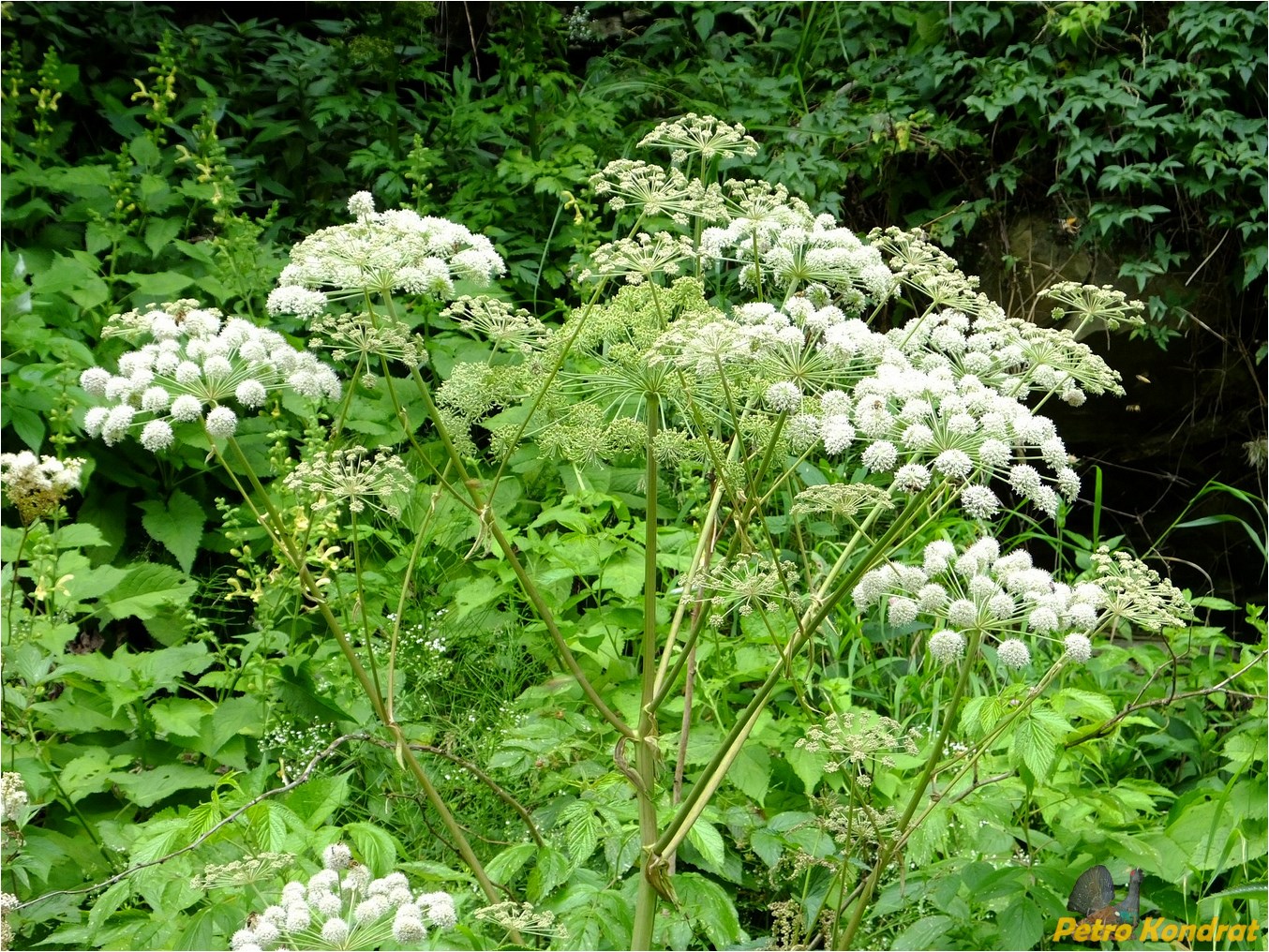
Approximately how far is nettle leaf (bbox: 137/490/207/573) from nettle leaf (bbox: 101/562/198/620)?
41 centimetres

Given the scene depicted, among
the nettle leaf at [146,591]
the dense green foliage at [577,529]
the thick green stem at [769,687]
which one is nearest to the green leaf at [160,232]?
the dense green foliage at [577,529]

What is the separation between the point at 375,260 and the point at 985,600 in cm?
97

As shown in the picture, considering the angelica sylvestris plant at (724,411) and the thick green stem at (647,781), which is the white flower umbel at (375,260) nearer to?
the angelica sylvestris plant at (724,411)

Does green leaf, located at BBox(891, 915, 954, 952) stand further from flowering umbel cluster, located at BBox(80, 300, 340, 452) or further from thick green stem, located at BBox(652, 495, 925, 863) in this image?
flowering umbel cluster, located at BBox(80, 300, 340, 452)

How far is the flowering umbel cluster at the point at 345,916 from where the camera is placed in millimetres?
1356

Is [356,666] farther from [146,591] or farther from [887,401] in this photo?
[146,591]

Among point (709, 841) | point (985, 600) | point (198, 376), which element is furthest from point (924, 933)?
point (198, 376)

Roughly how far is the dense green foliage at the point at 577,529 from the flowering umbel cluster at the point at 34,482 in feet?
0.09

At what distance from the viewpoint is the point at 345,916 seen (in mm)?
1527

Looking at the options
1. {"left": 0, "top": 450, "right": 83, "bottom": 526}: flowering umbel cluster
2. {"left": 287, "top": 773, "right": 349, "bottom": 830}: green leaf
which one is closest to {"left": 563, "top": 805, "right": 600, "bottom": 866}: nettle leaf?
{"left": 287, "top": 773, "right": 349, "bottom": 830}: green leaf

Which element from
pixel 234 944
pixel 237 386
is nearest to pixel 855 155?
pixel 237 386

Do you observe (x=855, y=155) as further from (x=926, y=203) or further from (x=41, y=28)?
(x=41, y=28)

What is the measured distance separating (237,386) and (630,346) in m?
0.58

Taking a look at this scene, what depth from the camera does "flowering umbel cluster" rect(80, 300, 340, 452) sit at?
154cm
